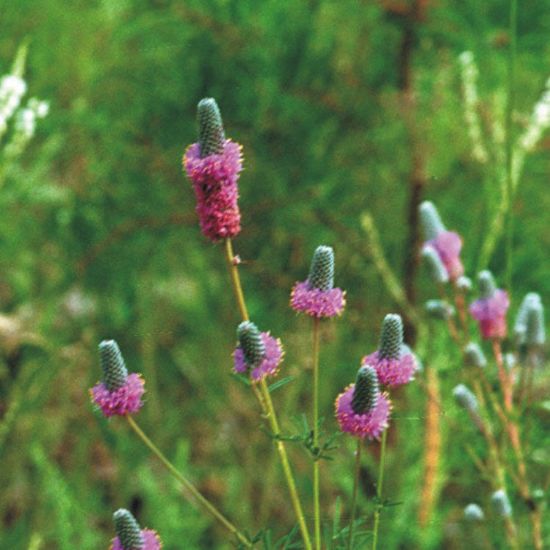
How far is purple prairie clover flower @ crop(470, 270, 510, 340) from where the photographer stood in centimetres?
86

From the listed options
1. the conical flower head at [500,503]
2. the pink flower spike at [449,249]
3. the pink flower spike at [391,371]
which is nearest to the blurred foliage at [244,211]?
the pink flower spike at [449,249]

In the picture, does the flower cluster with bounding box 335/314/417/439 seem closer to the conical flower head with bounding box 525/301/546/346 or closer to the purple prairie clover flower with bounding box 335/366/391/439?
the purple prairie clover flower with bounding box 335/366/391/439

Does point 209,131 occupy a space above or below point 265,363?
above

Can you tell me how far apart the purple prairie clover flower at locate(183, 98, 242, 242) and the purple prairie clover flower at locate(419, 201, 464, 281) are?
357 millimetres

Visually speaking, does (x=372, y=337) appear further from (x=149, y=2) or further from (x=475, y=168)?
(x=149, y=2)

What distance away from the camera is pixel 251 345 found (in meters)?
0.59

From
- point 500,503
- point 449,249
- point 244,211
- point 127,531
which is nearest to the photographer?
point 127,531

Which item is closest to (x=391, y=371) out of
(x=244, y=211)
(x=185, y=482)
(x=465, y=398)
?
(x=185, y=482)

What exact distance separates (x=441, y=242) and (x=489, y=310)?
0.29 ft

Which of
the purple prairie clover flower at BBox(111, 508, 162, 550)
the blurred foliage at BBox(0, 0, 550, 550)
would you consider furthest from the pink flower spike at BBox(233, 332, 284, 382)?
the blurred foliage at BBox(0, 0, 550, 550)

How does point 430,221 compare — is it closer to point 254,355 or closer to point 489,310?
point 489,310

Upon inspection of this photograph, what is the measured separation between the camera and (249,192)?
1.83 metres

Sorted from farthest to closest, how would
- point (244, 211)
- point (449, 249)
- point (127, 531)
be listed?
point (244, 211), point (449, 249), point (127, 531)

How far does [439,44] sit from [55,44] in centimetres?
87
